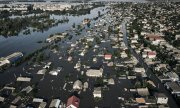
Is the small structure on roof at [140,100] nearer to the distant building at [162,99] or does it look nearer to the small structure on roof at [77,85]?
the distant building at [162,99]

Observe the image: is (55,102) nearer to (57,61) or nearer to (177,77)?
(57,61)

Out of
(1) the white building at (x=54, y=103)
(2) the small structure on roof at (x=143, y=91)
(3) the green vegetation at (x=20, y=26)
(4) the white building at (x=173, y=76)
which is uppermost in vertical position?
(3) the green vegetation at (x=20, y=26)

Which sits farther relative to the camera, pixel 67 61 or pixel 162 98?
pixel 67 61

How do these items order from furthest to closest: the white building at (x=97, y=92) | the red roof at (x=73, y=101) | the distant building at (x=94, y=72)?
the distant building at (x=94, y=72) < the white building at (x=97, y=92) < the red roof at (x=73, y=101)

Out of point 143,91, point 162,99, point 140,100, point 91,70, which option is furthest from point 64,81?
point 162,99

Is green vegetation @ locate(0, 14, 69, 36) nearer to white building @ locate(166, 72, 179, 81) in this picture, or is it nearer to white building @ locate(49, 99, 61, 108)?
white building @ locate(49, 99, 61, 108)

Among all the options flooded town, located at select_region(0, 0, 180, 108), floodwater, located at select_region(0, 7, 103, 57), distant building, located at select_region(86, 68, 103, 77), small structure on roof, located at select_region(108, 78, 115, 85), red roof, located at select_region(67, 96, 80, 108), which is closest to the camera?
red roof, located at select_region(67, 96, 80, 108)

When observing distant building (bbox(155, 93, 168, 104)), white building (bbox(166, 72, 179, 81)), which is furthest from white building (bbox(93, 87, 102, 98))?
Result: white building (bbox(166, 72, 179, 81))

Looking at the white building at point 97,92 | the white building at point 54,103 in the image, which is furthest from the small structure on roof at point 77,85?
the white building at point 54,103

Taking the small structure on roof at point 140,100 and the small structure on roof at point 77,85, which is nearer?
the small structure on roof at point 140,100

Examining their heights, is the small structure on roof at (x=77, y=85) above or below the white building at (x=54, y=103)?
above

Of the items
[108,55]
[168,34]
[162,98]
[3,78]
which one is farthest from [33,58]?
[168,34]
